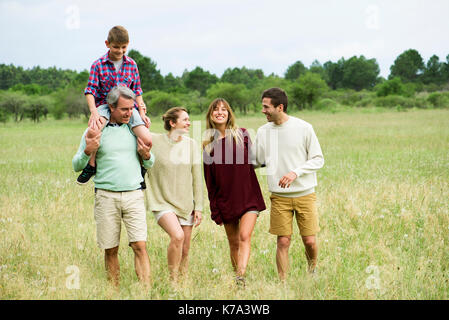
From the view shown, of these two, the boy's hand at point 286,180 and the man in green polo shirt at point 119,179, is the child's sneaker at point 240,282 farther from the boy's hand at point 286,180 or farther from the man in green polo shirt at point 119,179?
the boy's hand at point 286,180

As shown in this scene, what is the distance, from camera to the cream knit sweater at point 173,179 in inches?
173

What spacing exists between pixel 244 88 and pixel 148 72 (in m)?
18.1

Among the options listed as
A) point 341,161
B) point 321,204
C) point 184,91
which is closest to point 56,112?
point 184,91

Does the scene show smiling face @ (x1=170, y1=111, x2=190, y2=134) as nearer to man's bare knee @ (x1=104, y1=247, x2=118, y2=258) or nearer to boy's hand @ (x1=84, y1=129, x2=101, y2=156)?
boy's hand @ (x1=84, y1=129, x2=101, y2=156)

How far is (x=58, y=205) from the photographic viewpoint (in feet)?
25.2

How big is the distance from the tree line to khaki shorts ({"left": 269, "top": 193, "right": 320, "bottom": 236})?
48.0m

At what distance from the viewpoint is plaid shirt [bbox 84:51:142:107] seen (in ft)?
14.3

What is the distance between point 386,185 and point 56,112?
59.3 metres

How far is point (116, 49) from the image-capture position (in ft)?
13.9

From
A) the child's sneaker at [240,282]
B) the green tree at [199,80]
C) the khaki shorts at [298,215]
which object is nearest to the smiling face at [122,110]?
the khaki shorts at [298,215]

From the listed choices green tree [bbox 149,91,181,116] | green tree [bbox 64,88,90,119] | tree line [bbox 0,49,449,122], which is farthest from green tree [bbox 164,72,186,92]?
green tree [bbox 64,88,90,119]

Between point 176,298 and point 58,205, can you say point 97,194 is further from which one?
point 58,205

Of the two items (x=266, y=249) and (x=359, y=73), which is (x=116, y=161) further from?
(x=359, y=73)
